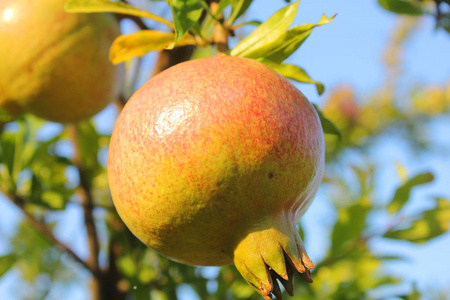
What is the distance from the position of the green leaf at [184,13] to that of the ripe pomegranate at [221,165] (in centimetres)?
6

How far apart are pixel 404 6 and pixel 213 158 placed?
87 centimetres

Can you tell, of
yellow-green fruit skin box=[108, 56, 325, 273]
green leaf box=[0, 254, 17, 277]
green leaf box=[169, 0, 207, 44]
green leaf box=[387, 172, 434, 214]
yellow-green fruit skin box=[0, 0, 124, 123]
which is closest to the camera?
yellow-green fruit skin box=[108, 56, 325, 273]

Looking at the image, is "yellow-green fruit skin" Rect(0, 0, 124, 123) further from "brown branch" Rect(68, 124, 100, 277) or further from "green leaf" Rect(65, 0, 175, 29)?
"brown branch" Rect(68, 124, 100, 277)

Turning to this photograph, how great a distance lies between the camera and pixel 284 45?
0.88 meters

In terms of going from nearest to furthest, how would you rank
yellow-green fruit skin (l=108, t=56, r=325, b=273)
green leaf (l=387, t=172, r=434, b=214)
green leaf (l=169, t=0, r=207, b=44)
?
yellow-green fruit skin (l=108, t=56, r=325, b=273) → green leaf (l=169, t=0, r=207, b=44) → green leaf (l=387, t=172, r=434, b=214)

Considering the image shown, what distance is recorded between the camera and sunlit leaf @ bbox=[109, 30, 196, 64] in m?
0.92

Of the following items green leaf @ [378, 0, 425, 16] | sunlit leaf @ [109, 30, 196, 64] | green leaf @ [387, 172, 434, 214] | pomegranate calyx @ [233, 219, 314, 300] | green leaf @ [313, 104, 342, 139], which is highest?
sunlit leaf @ [109, 30, 196, 64]

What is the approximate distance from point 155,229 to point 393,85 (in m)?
2.94

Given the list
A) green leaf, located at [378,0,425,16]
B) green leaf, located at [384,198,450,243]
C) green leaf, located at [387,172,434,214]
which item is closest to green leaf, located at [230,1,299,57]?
green leaf, located at [378,0,425,16]

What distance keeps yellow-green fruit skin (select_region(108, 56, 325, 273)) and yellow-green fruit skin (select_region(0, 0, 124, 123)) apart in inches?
15.3

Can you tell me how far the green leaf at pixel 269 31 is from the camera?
2.85ft

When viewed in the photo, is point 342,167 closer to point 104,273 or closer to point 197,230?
point 104,273

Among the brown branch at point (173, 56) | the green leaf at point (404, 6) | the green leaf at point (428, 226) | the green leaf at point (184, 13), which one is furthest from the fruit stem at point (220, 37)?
the green leaf at point (428, 226)

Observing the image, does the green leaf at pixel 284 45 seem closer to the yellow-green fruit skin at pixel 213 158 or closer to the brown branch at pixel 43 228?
the yellow-green fruit skin at pixel 213 158
